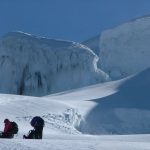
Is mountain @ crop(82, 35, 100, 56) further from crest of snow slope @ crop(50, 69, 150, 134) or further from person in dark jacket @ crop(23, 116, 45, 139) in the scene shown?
person in dark jacket @ crop(23, 116, 45, 139)

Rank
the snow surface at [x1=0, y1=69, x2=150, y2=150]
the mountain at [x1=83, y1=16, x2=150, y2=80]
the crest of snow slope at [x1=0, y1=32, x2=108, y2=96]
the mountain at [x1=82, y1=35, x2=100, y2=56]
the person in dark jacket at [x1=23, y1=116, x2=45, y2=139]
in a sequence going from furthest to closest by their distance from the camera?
the mountain at [x1=82, y1=35, x2=100, y2=56]
the mountain at [x1=83, y1=16, x2=150, y2=80]
the crest of snow slope at [x1=0, y1=32, x2=108, y2=96]
the snow surface at [x1=0, y1=69, x2=150, y2=150]
the person in dark jacket at [x1=23, y1=116, x2=45, y2=139]

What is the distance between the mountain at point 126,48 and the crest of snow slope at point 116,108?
46226 millimetres

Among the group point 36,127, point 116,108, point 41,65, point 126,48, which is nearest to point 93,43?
point 126,48

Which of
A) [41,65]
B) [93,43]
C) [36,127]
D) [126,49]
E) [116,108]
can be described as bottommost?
[36,127]

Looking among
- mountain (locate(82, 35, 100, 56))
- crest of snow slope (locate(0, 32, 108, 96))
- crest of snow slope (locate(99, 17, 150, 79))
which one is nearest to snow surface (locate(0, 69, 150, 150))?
crest of snow slope (locate(0, 32, 108, 96))

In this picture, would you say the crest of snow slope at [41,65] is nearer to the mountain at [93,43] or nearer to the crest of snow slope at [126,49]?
the crest of snow slope at [126,49]

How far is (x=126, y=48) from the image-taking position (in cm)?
9850

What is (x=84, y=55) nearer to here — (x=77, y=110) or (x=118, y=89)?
(x=118, y=89)

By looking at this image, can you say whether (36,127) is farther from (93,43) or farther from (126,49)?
(93,43)

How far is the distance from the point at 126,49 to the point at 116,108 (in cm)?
5752

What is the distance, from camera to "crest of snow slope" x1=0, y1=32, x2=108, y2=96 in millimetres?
67812

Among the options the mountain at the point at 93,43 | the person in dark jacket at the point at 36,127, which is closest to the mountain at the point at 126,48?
the mountain at the point at 93,43

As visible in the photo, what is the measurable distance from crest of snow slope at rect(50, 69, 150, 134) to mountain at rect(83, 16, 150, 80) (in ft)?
152

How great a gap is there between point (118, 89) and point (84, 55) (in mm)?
25057
